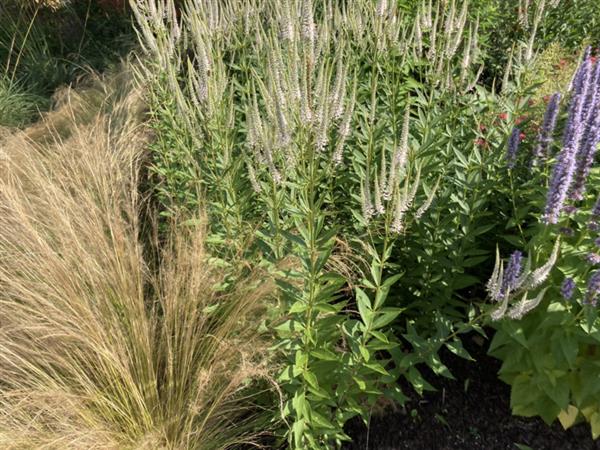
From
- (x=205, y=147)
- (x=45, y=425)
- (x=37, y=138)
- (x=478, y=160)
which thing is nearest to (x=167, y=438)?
(x=45, y=425)

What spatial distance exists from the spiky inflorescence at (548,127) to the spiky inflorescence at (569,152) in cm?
25

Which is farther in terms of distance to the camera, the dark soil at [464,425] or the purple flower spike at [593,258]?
the dark soil at [464,425]

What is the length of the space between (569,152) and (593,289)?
566 millimetres

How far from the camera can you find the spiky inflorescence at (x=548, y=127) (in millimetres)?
2447

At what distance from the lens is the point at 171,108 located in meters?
3.35

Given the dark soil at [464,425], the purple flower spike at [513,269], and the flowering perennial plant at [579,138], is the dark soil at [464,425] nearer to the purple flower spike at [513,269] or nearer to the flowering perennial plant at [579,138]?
the purple flower spike at [513,269]

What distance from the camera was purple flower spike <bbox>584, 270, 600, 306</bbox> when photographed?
2055 millimetres

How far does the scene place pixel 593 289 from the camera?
2.08m

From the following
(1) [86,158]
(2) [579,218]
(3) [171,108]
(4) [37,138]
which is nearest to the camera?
(2) [579,218]

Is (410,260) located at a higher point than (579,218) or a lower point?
lower

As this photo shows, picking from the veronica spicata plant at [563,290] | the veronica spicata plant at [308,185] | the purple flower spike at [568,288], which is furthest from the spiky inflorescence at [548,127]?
the purple flower spike at [568,288]

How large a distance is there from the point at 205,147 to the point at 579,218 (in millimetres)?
2097

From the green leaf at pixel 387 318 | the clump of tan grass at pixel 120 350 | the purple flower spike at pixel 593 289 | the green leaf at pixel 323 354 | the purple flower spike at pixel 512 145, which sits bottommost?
the clump of tan grass at pixel 120 350

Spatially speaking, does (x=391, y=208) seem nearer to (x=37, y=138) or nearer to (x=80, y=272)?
(x=80, y=272)
